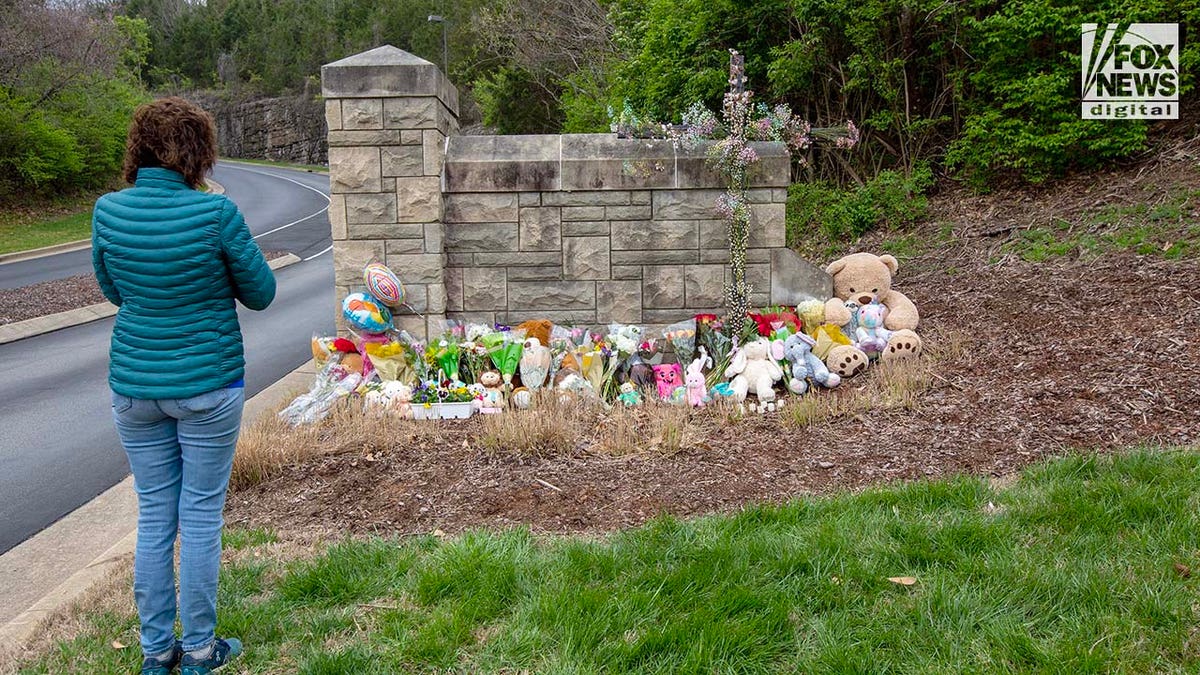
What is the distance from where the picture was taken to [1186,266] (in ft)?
21.1

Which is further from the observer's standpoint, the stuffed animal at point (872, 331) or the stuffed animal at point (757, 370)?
Answer: the stuffed animal at point (872, 331)

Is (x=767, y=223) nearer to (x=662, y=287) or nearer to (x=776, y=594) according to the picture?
(x=662, y=287)

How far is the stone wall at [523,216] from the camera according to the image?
6168mm

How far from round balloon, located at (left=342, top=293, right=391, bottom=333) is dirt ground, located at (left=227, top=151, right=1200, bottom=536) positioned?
1.19 meters

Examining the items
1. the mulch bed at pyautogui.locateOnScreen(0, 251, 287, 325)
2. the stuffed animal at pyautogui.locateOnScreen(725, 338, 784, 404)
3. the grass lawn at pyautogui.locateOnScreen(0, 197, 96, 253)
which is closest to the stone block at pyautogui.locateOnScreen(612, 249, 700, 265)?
the stuffed animal at pyautogui.locateOnScreen(725, 338, 784, 404)

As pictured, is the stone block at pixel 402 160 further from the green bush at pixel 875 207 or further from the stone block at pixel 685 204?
the green bush at pixel 875 207

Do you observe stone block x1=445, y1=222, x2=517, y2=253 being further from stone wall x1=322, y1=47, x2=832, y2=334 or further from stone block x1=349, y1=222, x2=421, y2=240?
stone block x1=349, y1=222, x2=421, y2=240

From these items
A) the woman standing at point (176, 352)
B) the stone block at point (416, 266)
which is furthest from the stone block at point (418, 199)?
the woman standing at point (176, 352)

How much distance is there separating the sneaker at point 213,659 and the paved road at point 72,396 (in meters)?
2.24

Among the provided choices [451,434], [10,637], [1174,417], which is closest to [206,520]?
[10,637]

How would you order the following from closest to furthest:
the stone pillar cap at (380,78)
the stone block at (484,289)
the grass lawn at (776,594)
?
the grass lawn at (776,594) < the stone pillar cap at (380,78) < the stone block at (484,289)

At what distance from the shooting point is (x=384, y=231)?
630cm

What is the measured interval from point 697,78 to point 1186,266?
27.5ft

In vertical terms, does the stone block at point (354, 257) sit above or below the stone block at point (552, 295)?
above
